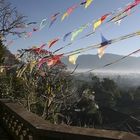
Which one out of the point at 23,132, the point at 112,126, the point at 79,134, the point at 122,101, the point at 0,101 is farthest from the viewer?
the point at 122,101

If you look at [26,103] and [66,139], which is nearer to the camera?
[66,139]

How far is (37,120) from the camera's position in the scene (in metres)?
4.43

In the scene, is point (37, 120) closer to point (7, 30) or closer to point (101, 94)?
point (7, 30)

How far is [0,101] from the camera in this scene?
8078 millimetres

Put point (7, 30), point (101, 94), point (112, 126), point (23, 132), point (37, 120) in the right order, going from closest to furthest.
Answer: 1. point (37, 120)
2. point (23, 132)
3. point (7, 30)
4. point (112, 126)
5. point (101, 94)

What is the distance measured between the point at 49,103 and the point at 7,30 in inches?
409

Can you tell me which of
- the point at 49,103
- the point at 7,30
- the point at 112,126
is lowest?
the point at 112,126

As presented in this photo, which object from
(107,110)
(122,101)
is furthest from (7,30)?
(122,101)

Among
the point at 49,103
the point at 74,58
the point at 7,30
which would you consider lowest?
the point at 49,103

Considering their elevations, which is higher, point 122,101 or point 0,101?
point 0,101

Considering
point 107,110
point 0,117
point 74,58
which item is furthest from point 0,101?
point 107,110

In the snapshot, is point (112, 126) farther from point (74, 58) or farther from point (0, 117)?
point (74, 58)

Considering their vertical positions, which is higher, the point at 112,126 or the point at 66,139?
the point at 66,139

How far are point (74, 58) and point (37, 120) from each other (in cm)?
172
